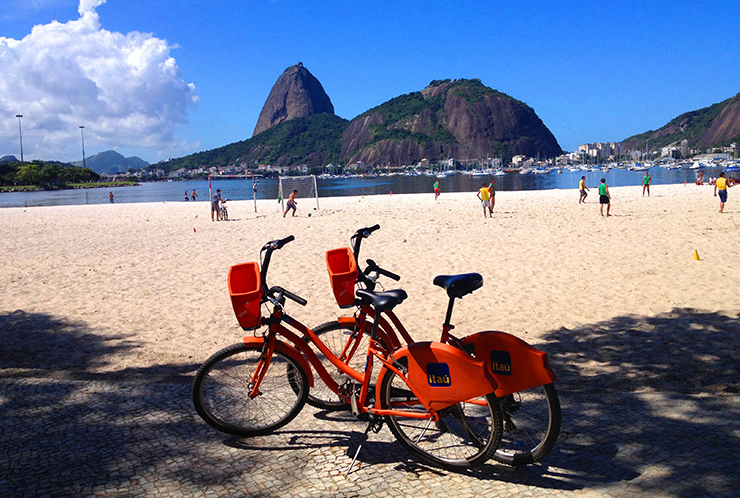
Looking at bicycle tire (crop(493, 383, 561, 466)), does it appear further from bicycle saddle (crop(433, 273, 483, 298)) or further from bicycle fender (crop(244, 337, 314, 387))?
bicycle fender (crop(244, 337, 314, 387))

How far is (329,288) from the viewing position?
8094 mm

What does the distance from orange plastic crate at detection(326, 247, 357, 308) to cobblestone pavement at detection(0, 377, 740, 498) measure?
0.88 meters

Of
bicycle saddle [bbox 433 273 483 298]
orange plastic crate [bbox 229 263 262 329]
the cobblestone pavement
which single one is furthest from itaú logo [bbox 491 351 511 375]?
orange plastic crate [bbox 229 263 262 329]

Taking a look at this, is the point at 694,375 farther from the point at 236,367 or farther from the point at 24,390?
the point at 24,390

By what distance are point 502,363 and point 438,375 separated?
14.1 inches

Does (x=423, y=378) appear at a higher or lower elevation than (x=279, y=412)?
higher

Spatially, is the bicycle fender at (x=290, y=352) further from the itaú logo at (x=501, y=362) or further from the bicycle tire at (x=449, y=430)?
the itaú logo at (x=501, y=362)

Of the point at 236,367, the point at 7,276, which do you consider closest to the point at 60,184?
the point at 7,276

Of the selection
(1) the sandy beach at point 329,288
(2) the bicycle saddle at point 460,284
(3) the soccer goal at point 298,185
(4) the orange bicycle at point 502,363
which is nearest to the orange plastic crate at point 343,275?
(4) the orange bicycle at point 502,363

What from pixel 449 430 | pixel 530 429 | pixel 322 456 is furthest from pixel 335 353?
pixel 530 429

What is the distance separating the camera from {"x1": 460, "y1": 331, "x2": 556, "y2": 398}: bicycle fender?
2.67 meters

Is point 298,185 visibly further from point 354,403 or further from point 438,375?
point 438,375

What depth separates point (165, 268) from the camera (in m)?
10.2

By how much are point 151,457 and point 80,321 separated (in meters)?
4.56
